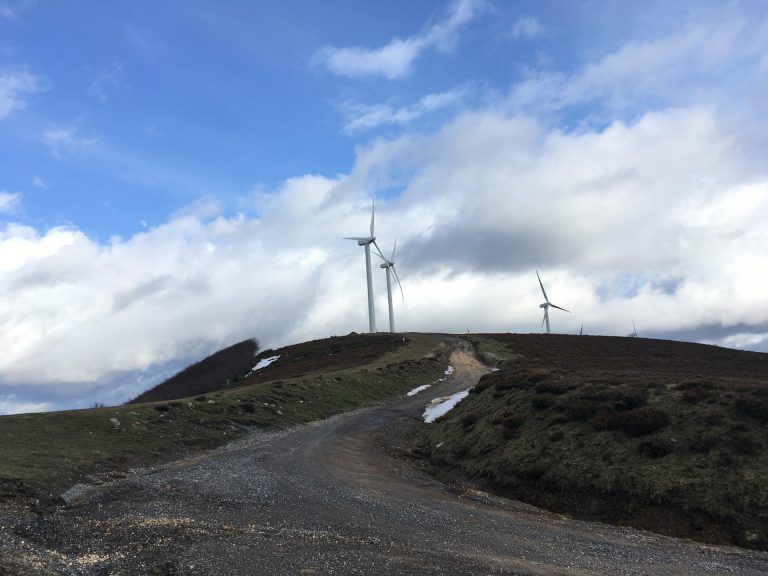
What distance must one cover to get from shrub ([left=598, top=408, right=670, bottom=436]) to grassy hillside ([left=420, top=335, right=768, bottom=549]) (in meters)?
0.04

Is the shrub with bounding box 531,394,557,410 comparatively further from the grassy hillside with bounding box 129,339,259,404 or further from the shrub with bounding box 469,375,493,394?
the grassy hillside with bounding box 129,339,259,404

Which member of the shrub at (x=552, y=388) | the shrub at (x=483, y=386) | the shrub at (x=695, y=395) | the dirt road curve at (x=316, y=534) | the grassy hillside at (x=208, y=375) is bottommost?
the dirt road curve at (x=316, y=534)

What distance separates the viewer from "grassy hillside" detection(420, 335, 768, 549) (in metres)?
16.2

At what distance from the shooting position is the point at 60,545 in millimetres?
12688

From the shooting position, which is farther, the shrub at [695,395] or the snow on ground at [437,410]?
the snow on ground at [437,410]

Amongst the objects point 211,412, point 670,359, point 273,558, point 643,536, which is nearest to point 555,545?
point 643,536

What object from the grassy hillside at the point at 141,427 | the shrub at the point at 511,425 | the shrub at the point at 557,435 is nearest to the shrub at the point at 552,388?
the shrub at the point at 511,425

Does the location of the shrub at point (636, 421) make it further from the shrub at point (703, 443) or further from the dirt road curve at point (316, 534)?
the dirt road curve at point (316, 534)

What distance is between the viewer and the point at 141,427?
1164 inches

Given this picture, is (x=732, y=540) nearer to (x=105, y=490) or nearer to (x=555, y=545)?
(x=555, y=545)

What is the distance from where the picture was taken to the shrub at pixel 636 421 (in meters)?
20.8

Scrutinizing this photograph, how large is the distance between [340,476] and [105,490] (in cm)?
845

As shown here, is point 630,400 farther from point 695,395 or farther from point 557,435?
point 557,435

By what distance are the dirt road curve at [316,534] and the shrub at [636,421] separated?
5.63 m
